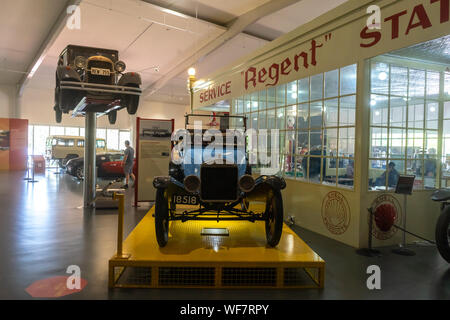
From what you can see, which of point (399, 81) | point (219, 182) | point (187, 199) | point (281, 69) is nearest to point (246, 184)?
point (219, 182)

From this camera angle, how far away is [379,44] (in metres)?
3.70

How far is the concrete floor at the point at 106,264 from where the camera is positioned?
2566 mm

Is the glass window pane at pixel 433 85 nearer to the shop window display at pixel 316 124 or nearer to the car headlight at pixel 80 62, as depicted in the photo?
the shop window display at pixel 316 124

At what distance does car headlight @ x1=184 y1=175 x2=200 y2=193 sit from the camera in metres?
3.11

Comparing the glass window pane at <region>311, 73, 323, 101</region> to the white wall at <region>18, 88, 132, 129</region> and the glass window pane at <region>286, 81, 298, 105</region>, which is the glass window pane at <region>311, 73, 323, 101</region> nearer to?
the glass window pane at <region>286, 81, 298, 105</region>

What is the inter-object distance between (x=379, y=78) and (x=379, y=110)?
1.54ft

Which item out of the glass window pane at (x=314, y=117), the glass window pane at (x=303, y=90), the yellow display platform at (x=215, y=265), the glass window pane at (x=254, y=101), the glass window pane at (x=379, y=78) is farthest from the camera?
the glass window pane at (x=254, y=101)

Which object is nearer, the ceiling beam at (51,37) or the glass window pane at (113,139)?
the ceiling beam at (51,37)

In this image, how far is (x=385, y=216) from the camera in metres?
3.94

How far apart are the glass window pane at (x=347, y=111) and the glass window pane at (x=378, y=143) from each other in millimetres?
377

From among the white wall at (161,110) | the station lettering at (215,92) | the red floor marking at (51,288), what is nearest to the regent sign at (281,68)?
the station lettering at (215,92)

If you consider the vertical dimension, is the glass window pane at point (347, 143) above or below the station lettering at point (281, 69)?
below

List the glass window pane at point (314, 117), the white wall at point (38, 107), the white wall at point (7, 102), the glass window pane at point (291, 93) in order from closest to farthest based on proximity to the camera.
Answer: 1. the glass window pane at point (314, 117)
2. the glass window pane at point (291, 93)
3. the white wall at point (7, 102)
4. the white wall at point (38, 107)
